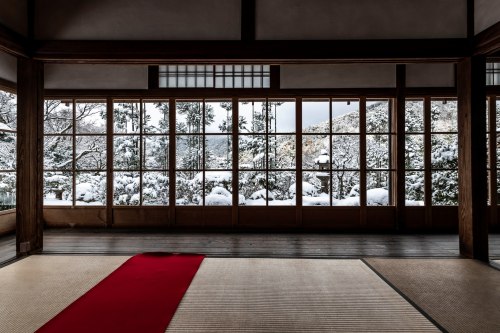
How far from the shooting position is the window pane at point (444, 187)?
17.5ft

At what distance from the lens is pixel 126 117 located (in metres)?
5.46

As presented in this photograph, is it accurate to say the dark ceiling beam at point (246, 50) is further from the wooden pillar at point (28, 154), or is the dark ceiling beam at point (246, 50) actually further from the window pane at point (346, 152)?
the window pane at point (346, 152)

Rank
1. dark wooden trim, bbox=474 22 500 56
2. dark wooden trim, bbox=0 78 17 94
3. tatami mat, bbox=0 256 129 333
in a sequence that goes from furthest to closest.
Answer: dark wooden trim, bbox=0 78 17 94, dark wooden trim, bbox=474 22 500 56, tatami mat, bbox=0 256 129 333

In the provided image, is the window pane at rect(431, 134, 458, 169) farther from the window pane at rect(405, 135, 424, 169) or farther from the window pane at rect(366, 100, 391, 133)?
the window pane at rect(366, 100, 391, 133)

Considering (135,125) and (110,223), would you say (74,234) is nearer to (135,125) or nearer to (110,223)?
(110,223)

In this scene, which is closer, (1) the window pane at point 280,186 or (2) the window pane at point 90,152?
(1) the window pane at point 280,186

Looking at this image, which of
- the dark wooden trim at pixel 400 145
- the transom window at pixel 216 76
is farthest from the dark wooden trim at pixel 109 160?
the dark wooden trim at pixel 400 145

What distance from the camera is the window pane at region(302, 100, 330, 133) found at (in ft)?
17.6

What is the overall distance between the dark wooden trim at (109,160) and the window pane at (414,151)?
4529mm

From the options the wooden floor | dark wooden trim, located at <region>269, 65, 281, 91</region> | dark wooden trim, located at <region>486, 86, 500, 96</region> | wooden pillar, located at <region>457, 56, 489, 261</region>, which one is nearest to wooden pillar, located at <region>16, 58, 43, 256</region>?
the wooden floor

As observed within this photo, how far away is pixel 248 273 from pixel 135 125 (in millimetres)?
3302

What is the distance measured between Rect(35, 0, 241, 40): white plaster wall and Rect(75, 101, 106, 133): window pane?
5.51 ft

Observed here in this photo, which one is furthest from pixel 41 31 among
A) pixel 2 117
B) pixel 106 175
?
pixel 106 175

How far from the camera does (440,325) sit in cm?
216
